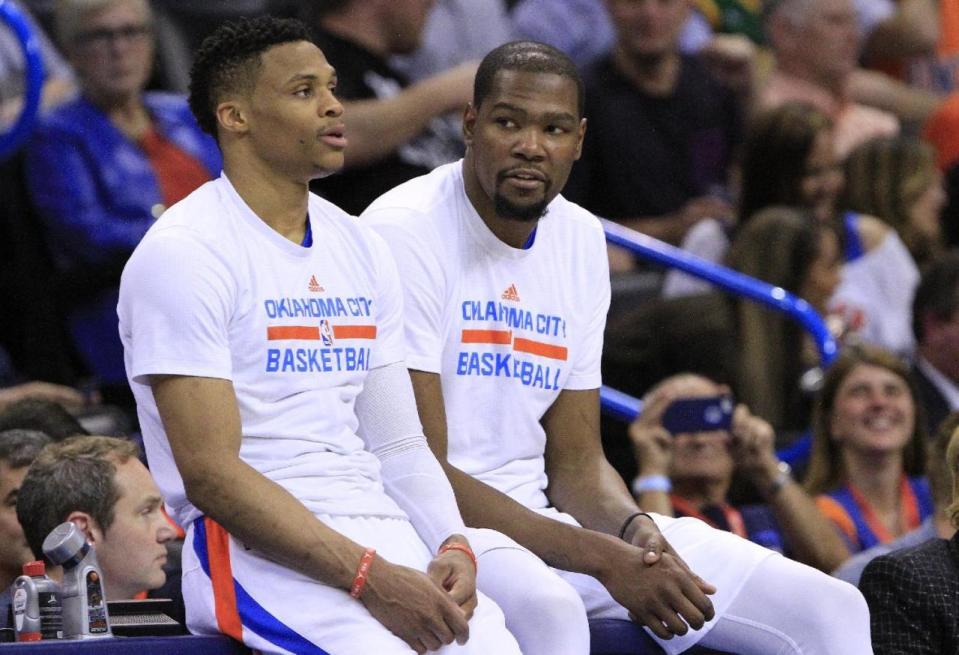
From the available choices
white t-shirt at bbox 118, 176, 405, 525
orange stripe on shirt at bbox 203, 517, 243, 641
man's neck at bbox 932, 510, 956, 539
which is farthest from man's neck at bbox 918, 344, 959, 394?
orange stripe on shirt at bbox 203, 517, 243, 641

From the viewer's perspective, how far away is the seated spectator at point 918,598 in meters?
4.01

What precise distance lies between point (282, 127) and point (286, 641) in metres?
0.97

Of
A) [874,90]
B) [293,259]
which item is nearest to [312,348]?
[293,259]

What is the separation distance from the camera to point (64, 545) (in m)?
3.44

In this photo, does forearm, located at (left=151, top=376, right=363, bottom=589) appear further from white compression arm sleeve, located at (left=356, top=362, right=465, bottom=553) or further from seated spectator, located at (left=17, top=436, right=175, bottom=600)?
seated spectator, located at (left=17, top=436, right=175, bottom=600)

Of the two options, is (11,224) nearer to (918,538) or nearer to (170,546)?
(170,546)

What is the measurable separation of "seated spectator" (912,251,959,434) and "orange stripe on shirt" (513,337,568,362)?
2.57 meters

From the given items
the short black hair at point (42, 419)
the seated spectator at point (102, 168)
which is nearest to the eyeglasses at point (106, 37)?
the seated spectator at point (102, 168)

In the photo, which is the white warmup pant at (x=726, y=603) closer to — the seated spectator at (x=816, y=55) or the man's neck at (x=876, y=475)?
the man's neck at (x=876, y=475)

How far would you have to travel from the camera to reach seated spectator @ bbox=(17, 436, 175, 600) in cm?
386

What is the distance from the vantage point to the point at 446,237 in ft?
13.3

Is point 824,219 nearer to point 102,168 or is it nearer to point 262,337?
point 102,168

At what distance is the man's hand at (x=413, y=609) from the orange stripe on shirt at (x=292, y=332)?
44 centimetres

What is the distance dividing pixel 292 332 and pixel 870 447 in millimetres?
2721
